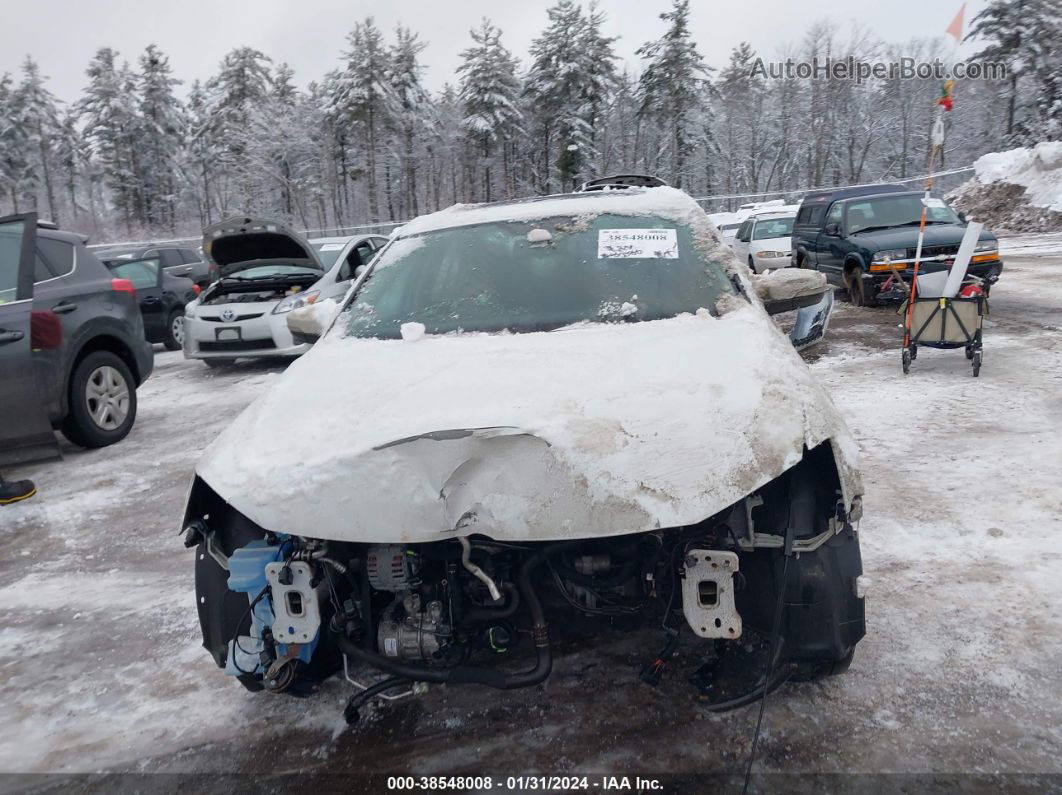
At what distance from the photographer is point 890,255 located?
10461 millimetres

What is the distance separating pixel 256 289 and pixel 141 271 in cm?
343

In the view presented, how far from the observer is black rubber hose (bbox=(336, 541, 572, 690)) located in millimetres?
2377

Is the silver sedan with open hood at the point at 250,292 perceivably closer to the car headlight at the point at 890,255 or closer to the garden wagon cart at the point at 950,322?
the garden wagon cart at the point at 950,322

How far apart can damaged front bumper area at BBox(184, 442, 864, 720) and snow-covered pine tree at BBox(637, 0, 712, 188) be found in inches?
1902

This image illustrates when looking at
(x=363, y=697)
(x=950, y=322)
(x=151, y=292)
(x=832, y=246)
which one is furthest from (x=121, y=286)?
(x=832, y=246)

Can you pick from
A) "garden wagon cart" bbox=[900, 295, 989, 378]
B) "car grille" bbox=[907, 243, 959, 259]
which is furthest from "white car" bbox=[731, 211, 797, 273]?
"garden wagon cart" bbox=[900, 295, 989, 378]

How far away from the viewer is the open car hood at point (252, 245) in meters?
9.95

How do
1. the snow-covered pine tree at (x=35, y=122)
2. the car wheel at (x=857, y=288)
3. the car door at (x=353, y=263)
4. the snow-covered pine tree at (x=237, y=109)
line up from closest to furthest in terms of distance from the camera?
the car door at (x=353, y=263), the car wheel at (x=857, y=288), the snow-covered pine tree at (x=237, y=109), the snow-covered pine tree at (x=35, y=122)

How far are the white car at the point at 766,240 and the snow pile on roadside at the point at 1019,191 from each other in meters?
10.6

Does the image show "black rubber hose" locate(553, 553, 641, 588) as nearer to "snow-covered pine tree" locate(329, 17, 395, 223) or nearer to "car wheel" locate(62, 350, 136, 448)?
"car wheel" locate(62, 350, 136, 448)

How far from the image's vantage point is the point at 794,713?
2547 mm

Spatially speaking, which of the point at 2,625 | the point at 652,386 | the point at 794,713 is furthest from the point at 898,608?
the point at 2,625

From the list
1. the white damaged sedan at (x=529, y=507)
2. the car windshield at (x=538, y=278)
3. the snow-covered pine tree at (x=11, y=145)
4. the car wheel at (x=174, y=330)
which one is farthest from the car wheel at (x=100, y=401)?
the snow-covered pine tree at (x=11, y=145)

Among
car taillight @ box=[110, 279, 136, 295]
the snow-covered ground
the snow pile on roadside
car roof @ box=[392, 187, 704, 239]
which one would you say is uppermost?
the snow pile on roadside
